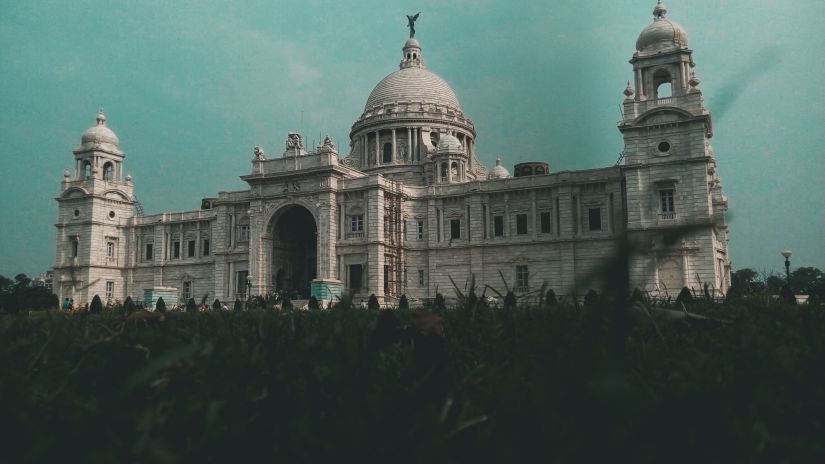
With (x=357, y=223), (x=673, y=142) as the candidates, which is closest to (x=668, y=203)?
(x=673, y=142)

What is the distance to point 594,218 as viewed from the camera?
126 ft

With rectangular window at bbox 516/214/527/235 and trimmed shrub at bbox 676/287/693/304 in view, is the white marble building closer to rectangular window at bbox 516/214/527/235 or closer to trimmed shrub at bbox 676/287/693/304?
rectangular window at bbox 516/214/527/235

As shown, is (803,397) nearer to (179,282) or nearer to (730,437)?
(730,437)

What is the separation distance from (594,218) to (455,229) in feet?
29.5

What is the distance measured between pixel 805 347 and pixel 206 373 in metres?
2.09

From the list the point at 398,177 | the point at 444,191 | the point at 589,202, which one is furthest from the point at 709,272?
the point at 398,177

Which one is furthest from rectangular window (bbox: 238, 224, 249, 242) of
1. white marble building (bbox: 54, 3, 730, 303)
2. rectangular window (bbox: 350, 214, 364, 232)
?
rectangular window (bbox: 350, 214, 364, 232)

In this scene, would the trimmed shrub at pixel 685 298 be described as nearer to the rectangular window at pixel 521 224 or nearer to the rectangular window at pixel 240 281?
the rectangular window at pixel 521 224

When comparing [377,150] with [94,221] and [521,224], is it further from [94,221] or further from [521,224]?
[94,221]

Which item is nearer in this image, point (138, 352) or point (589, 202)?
point (138, 352)

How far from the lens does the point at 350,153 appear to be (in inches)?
2231

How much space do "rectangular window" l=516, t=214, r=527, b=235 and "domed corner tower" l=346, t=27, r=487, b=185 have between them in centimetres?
997

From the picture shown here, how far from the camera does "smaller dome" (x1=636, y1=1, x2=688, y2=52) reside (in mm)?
33812

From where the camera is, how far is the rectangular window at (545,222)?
4000 centimetres
